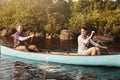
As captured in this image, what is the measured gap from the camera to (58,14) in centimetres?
5284

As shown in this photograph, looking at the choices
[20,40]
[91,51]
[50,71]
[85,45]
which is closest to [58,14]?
[20,40]

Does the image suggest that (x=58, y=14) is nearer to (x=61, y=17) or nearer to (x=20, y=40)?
(x=61, y=17)

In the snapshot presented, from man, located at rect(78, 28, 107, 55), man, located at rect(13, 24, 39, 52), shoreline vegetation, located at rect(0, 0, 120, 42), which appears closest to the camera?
man, located at rect(78, 28, 107, 55)

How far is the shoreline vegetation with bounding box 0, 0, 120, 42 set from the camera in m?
46.7

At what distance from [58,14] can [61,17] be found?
920 millimetres

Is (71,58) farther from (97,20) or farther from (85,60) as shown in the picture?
(97,20)

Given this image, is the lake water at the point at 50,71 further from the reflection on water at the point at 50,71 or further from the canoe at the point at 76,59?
the canoe at the point at 76,59

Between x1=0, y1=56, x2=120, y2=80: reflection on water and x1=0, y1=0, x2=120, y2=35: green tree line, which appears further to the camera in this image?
x1=0, y1=0, x2=120, y2=35: green tree line

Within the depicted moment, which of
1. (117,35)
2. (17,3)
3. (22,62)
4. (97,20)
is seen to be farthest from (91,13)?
(22,62)

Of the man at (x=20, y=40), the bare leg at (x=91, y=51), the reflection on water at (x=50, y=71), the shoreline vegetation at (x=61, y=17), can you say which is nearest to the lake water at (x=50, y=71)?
the reflection on water at (x=50, y=71)

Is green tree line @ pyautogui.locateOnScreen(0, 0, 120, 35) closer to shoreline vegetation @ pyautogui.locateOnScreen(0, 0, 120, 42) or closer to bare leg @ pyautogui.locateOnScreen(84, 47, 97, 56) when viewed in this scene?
shoreline vegetation @ pyautogui.locateOnScreen(0, 0, 120, 42)

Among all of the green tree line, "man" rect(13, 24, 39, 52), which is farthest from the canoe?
the green tree line

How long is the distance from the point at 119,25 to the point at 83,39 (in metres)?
27.1

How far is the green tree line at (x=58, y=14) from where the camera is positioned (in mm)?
47969
